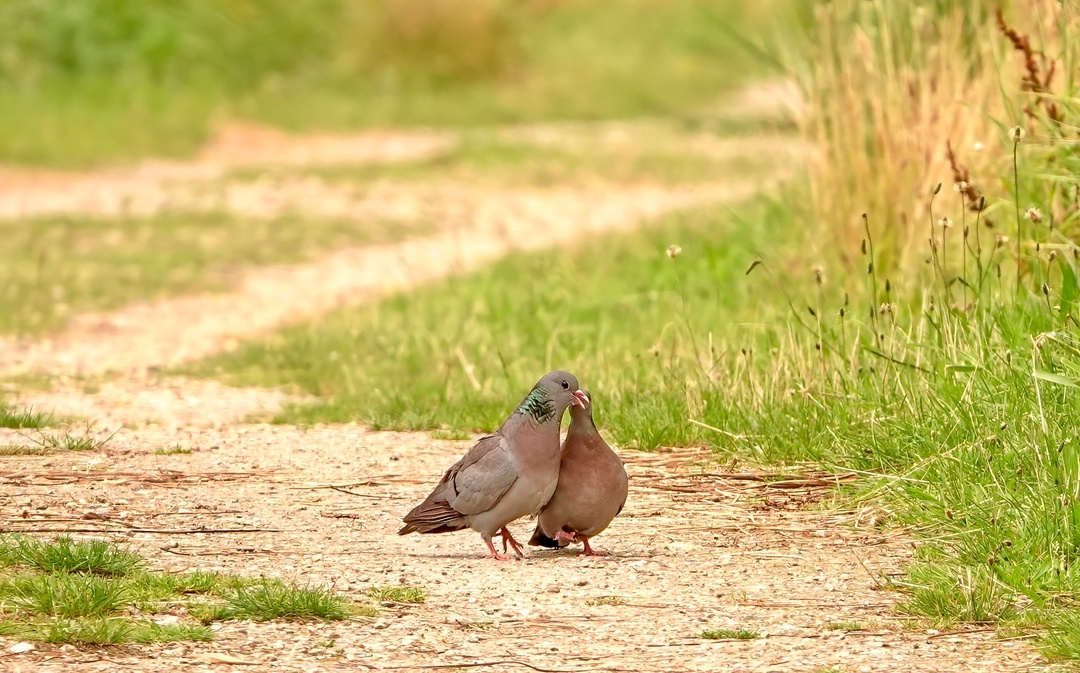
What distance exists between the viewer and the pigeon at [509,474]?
516 centimetres

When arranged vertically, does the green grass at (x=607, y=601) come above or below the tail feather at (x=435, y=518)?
below

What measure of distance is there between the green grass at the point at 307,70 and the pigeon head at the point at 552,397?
12.1 metres

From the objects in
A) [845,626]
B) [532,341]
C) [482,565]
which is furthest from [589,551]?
[532,341]

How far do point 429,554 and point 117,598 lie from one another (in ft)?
3.70

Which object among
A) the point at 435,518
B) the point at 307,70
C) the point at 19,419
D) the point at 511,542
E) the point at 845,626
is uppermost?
the point at 307,70

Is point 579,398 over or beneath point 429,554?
over

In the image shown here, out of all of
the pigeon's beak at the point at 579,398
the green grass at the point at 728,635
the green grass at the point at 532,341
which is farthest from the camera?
the green grass at the point at 532,341

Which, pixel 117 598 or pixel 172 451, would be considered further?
pixel 172 451

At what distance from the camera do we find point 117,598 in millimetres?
4680

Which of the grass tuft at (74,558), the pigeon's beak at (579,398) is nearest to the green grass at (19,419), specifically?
the grass tuft at (74,558)

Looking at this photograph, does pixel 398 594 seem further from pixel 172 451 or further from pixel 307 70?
pixel 307 70

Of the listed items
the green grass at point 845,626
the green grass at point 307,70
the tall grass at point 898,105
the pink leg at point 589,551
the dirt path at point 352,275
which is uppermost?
the green grass at point 307,70

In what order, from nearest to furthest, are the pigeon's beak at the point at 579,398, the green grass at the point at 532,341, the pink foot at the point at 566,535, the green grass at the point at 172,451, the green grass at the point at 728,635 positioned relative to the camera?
the green grass at the point at 728,635
the pigeon's beak at the point at 579,398
the pink foot at the point at 566,535
the green grass at the point at 172,451
the green grass at the point at 532,341

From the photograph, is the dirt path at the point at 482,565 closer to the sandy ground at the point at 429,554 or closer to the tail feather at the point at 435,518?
the sandy ground at the point at 429,554
